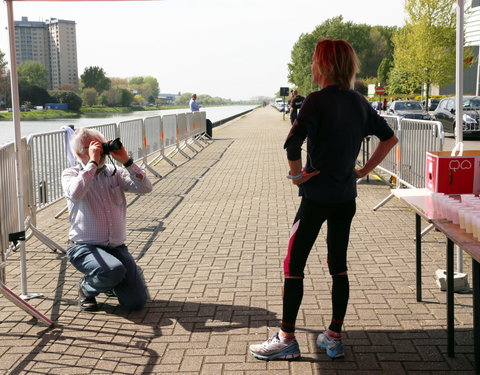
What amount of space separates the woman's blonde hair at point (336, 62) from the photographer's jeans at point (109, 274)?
2.30 meters

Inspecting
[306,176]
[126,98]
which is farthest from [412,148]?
[126,98]

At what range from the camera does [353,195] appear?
370cm

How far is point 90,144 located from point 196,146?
18.1 m

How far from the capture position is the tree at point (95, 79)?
19.5 metres

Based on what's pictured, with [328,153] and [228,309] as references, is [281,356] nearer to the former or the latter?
[228,309]

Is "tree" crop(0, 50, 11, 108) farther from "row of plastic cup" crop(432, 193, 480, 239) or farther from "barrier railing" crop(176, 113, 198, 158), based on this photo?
"barrier railing" crop(176, 113, 198, 158)

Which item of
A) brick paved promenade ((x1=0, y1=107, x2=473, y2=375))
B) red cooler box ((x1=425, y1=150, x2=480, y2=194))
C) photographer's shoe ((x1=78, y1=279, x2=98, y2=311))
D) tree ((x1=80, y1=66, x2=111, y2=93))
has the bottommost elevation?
brick paved promenade ((x1=0, y1=107, x2=473, y2=375))

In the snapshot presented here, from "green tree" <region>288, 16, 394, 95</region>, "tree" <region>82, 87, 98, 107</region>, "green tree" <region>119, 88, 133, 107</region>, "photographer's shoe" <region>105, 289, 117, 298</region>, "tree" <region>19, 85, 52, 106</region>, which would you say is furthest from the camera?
"green tree" <region>288, 16, 394, 95</region>

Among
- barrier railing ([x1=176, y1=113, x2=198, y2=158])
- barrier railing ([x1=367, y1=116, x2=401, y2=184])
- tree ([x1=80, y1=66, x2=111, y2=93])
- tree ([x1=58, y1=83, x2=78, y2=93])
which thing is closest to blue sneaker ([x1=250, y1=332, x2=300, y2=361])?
barrier railing ([x1=367, y1=116, x2=401, y2=184])

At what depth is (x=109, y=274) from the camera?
4.78 meters

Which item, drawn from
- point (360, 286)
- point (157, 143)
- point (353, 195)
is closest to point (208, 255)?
point (360, 286)

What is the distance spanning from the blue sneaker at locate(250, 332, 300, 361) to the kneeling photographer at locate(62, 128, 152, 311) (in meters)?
1.38

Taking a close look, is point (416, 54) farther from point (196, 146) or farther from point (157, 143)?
point (157, 143)

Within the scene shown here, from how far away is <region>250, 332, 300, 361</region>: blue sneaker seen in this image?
3.84 m
